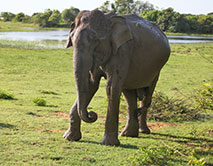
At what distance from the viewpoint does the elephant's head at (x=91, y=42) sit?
5.63m

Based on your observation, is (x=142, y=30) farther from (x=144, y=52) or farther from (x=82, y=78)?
(x=82, y=78)

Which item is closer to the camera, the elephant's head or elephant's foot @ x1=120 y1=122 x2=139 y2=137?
the elephant's head

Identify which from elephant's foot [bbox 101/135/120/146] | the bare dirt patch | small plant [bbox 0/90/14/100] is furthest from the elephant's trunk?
small plant [bbox 0/90/14/100]

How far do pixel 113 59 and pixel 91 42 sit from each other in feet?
1.81

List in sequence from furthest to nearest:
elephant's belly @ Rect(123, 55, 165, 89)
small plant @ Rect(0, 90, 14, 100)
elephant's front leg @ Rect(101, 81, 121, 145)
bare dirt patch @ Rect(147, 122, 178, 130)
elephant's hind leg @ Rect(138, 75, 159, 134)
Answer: small plant @ Rect(0, 90, 14, 100) → bare dirt patch @ Rect(147, 122, 178, 130) → elephant's hind leg @ Rect(138, 75, 159, 134) → elephant's belly @ Rect(123, 55, 165, 89) → elephant's front leg @ Rect(101, 81, 121, 145)

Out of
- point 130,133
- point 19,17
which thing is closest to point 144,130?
point 130,133

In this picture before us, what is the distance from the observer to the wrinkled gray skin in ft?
18.6

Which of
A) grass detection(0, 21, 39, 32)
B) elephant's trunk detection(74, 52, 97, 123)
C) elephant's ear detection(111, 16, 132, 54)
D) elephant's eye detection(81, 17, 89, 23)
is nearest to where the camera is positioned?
elephant's trunk detection(74, 52, 97, 123)

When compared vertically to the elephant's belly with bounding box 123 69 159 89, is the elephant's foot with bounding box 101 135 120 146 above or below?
below

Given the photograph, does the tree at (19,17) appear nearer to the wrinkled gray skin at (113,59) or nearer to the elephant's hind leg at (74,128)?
the wrinkled gray skin at (113,59)

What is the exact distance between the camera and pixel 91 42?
18.9 feet

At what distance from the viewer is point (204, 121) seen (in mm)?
9000

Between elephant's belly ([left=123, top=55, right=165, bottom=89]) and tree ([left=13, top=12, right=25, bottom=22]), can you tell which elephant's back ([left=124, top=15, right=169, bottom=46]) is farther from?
tree ([left=13, top=12, right=25, bottom=22])

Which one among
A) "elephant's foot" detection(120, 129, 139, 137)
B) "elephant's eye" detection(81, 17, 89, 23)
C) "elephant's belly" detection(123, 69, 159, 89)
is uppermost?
"elephant's eye" detection(81, 17, 89, 23)
